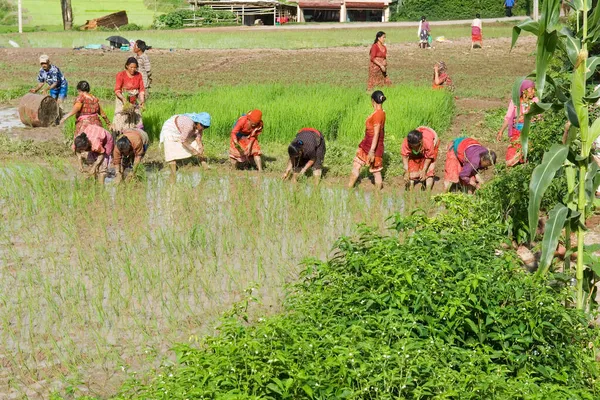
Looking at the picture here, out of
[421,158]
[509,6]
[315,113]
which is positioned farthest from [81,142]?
[509,6]

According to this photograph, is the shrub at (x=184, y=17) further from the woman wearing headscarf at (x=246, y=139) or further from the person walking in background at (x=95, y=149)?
the person walking in background at (x=95, y=149)

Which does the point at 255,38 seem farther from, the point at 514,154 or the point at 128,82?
the point at 514,154

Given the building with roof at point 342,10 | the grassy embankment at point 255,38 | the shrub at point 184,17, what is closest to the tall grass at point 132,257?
the grassy embankment at point 255,38

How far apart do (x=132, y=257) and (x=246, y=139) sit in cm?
302

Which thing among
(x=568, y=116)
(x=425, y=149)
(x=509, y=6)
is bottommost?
(x=425, y=149)

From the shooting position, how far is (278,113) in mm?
11906

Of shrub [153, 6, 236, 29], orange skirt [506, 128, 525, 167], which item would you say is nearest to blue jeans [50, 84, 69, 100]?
orange skirt [506, 128, 525, 167]

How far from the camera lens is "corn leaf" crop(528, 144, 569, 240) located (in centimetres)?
491

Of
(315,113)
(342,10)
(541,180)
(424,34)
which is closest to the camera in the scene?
(541,180)

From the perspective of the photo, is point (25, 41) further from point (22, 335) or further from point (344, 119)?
point (22, 335)

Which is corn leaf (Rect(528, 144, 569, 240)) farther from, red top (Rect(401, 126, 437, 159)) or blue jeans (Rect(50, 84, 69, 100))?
blue jeans (Rect(50, 84, 69, 100))

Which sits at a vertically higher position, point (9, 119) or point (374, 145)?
point (374, 145)

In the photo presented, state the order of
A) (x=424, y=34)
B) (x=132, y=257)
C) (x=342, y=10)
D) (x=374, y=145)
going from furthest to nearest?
(x=342, y=10), (x=424, y=34), (x=374, y=145), (x=132, y=257)

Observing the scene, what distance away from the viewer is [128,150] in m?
9.38
